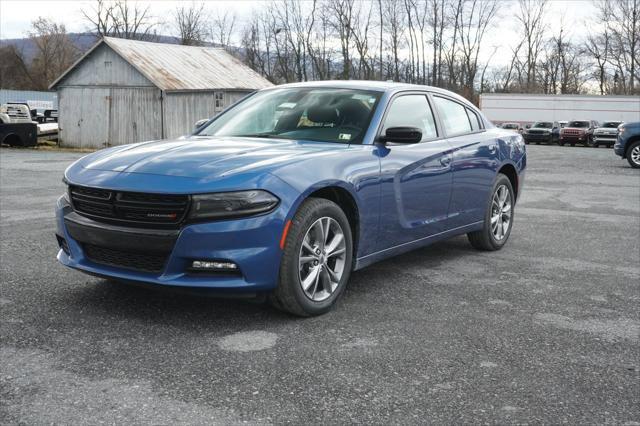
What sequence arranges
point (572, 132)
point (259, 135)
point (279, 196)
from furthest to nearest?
point (572, 132)
point (259, 135)
point (279, 196)

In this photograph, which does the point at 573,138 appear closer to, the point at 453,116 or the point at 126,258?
the point at 453,116

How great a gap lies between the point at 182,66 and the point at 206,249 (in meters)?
32.0

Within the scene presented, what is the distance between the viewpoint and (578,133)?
42.1 m

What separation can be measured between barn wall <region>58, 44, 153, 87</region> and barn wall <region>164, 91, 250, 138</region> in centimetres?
133

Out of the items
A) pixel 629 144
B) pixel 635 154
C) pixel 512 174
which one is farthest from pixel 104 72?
pixel 512 174

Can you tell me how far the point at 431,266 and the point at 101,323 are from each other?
3.07 meters

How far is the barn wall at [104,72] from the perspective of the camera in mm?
32906

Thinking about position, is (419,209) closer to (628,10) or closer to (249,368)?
(249,368)

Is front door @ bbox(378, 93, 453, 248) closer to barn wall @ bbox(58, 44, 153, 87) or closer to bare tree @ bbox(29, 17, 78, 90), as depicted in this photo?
barn wall @ bbox(58, 44, 153, 87)

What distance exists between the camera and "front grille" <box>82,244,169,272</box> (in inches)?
165

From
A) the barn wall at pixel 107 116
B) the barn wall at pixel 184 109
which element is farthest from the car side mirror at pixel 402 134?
the barn wall at pixel 107 116

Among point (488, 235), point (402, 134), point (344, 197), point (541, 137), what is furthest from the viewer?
point (541, 137)

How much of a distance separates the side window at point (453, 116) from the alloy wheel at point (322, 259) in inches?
80.0

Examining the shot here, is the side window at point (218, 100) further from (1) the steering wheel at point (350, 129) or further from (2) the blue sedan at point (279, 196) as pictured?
(1) the steering wheel at point (350, 129)
